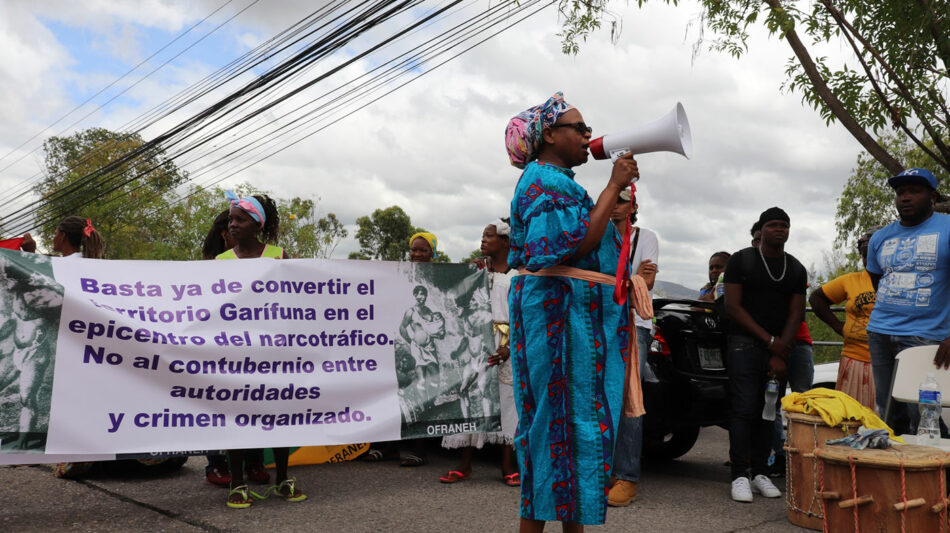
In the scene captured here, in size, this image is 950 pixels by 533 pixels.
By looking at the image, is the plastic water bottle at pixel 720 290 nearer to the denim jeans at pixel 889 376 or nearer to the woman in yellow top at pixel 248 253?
the denim jeans at pixel 889 376

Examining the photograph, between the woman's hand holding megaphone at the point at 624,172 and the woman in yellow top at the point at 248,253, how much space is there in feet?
8.81

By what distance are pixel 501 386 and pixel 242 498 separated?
Answer: 1.82 metres

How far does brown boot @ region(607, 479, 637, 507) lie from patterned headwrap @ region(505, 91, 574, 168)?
2523mm

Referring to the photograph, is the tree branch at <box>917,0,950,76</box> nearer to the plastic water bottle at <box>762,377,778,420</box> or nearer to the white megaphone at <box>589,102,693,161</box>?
the plastic water bottle at <box>762,377,778,420</box>

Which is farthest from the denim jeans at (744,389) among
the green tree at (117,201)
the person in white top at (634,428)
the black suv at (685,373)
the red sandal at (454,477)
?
the green tree at (117,201)

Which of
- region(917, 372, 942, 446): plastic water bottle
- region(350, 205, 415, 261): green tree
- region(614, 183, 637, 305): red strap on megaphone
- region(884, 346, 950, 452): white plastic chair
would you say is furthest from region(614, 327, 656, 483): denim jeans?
region(350, 205, 415, 261): green tree

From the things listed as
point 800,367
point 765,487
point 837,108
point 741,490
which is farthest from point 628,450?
point 837,108

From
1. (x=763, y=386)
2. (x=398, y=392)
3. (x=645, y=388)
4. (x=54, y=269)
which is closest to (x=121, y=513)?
(x=54, y=269)

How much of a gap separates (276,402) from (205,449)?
453 mm

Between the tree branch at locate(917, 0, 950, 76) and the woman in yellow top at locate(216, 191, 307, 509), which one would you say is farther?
the tree branch at locate(917, 0, 950, 76)

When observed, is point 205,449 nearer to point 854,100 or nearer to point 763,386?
point 763,386

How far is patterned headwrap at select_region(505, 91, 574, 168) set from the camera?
2764 millimetres

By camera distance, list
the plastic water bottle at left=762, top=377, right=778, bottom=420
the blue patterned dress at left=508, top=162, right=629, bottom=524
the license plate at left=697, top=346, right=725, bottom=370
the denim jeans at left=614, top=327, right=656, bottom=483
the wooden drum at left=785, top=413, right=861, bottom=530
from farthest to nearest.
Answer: the license plate at left=697, top=346, right=725, bottom=370
the plastic water bottle at left=762, top=377, right=778, bottom=420
the denim jeans at left=614, top=327, right=656, bottom=483
the wooden drum at left=785, top=413, right=861, bottom=530
the blue patterned dress at left=508, top=162, right=629, bottom=524

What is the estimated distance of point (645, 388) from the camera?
5.09 meters
